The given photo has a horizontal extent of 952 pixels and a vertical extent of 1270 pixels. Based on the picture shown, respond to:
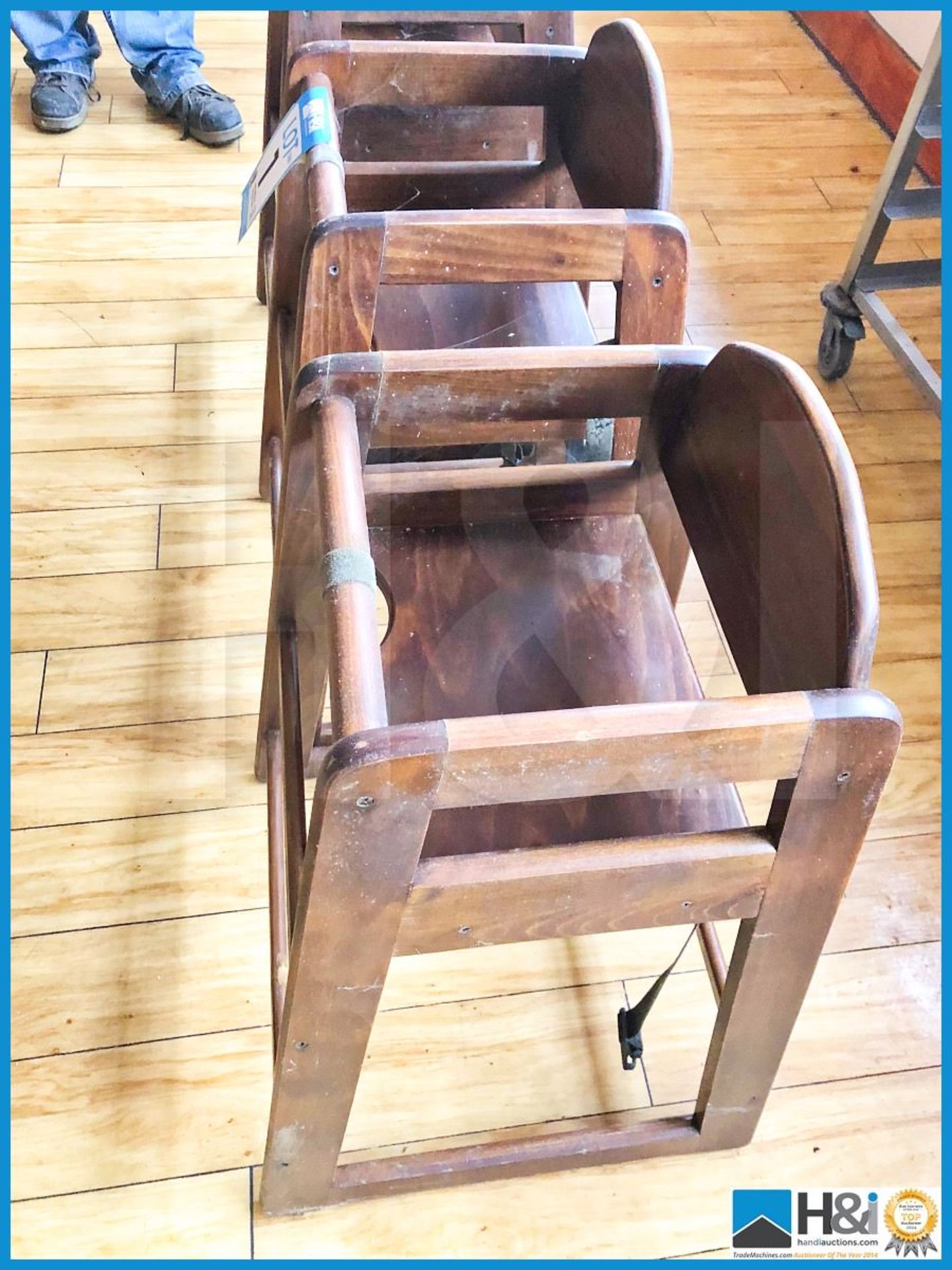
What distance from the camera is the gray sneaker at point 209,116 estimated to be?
2.30 metres

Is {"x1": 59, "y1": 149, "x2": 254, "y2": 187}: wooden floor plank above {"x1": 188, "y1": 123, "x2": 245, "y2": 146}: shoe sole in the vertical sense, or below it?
below

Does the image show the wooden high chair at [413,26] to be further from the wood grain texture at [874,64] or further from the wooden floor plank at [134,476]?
the wood grain texture at [874,64]

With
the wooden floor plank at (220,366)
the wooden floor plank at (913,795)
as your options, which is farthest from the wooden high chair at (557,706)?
the wooden floor plank at (220,366)

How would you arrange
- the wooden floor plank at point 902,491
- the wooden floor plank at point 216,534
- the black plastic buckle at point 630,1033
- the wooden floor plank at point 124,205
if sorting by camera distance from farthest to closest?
the wooden floor plank at point 124,205, the wooden floor plank at point 902,491, the wooden floor plank at point 216,534, the black plastic buckle at point 630,1033

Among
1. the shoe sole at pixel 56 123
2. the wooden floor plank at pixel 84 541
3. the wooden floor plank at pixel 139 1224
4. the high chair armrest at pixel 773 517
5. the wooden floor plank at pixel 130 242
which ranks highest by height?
the high chair armrest at pixel 773 517

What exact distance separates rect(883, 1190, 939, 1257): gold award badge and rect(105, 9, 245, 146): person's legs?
2046 mm

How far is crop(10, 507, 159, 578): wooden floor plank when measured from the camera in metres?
1.66

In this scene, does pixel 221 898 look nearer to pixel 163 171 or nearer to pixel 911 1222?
pixel 911 1222

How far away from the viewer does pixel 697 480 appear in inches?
38.6

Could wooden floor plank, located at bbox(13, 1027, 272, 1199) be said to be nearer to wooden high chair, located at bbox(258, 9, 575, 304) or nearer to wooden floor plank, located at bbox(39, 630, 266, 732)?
wooden floor plank, located at bbox(39, 630, 266, 732)

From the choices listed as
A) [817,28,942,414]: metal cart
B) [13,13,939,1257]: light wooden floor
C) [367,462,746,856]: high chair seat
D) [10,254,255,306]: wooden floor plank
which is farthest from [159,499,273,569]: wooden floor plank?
[817,28,942,414]: metal cart

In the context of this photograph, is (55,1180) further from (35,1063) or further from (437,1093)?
(437,1093)

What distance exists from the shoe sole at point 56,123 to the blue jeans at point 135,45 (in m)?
0.10

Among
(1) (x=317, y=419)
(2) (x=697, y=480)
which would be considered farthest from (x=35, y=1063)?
(2) (x=697, y=480)
